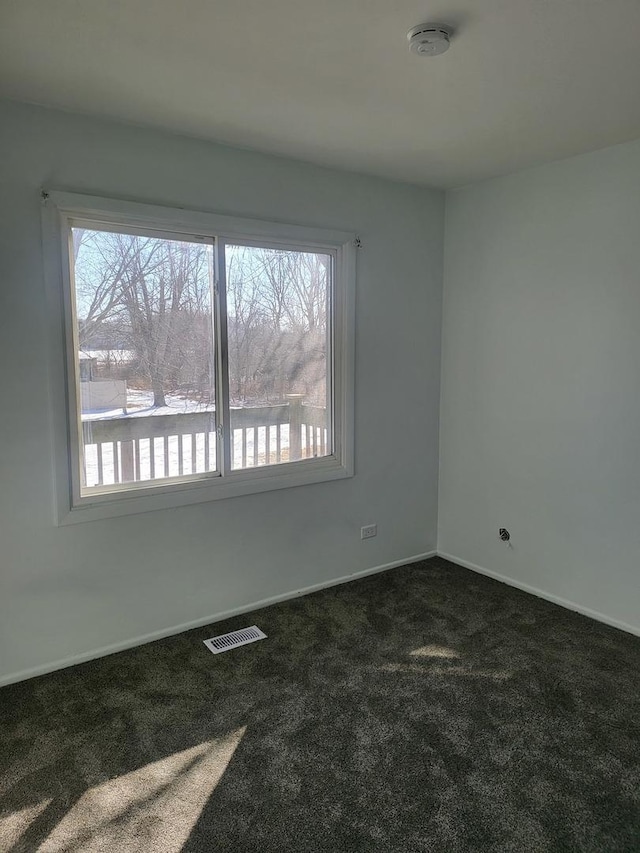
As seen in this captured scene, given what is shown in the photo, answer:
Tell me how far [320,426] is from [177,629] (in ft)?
4.74

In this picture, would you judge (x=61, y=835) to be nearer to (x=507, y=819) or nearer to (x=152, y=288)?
(x=507, y=819)

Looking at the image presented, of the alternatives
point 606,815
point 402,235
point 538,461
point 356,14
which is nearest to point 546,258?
point 402,235

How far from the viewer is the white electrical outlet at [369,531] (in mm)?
3840

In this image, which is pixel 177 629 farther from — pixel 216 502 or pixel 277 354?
pixel 277 354

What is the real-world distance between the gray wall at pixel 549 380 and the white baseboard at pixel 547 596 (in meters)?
0.01

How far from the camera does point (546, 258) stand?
3.39 meters

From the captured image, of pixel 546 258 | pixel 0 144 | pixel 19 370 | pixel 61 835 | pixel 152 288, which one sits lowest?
pixel 61 835

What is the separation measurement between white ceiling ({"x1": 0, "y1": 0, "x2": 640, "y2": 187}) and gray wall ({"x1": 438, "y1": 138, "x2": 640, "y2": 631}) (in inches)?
16.8

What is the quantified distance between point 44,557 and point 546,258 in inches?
124

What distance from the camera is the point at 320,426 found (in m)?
3.64

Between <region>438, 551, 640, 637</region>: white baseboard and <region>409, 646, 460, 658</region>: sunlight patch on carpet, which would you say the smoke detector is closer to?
<region>409, 646, 460, 658</region>: sunlight patch on carpet

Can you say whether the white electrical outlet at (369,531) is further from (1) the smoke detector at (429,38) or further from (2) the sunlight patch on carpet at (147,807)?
(1) the smoke detector at (429,38)

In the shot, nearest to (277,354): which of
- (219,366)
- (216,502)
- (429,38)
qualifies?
(219,366)

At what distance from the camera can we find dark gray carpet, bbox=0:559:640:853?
1841 mm
